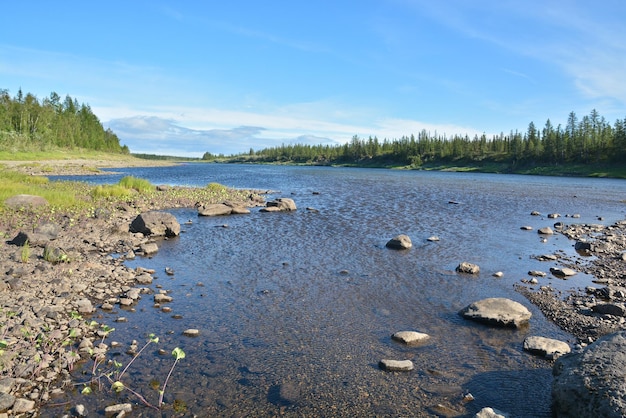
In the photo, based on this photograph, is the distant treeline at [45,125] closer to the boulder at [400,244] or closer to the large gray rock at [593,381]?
the boulder at [400,244]

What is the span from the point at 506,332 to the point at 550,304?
3.23 m

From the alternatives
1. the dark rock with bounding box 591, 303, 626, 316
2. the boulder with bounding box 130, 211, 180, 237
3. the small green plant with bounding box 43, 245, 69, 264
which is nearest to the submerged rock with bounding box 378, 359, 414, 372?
the dark rock with bounding box 591, 303, 626, 316

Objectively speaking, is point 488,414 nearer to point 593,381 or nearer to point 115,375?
point 593,381

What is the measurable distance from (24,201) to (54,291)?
16.3 m

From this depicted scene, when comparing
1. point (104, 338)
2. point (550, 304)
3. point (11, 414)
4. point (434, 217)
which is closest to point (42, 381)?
point (11, 414)

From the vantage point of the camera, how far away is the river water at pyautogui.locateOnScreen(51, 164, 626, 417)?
27.5 ft

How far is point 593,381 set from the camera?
689 centimetres

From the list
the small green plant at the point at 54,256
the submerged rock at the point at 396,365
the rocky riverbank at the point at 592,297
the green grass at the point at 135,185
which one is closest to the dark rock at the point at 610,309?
the rocky riverbank at the point at 592,297

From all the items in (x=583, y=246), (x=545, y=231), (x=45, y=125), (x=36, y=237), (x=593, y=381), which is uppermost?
(x=45, y=125)

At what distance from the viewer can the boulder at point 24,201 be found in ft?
80.0

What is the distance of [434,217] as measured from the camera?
33.8 m

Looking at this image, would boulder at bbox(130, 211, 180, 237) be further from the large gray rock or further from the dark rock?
the large gray rock

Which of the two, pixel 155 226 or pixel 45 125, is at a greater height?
pixel 45 125

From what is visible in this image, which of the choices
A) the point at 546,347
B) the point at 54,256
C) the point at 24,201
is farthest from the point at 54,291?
the point at 24,201
